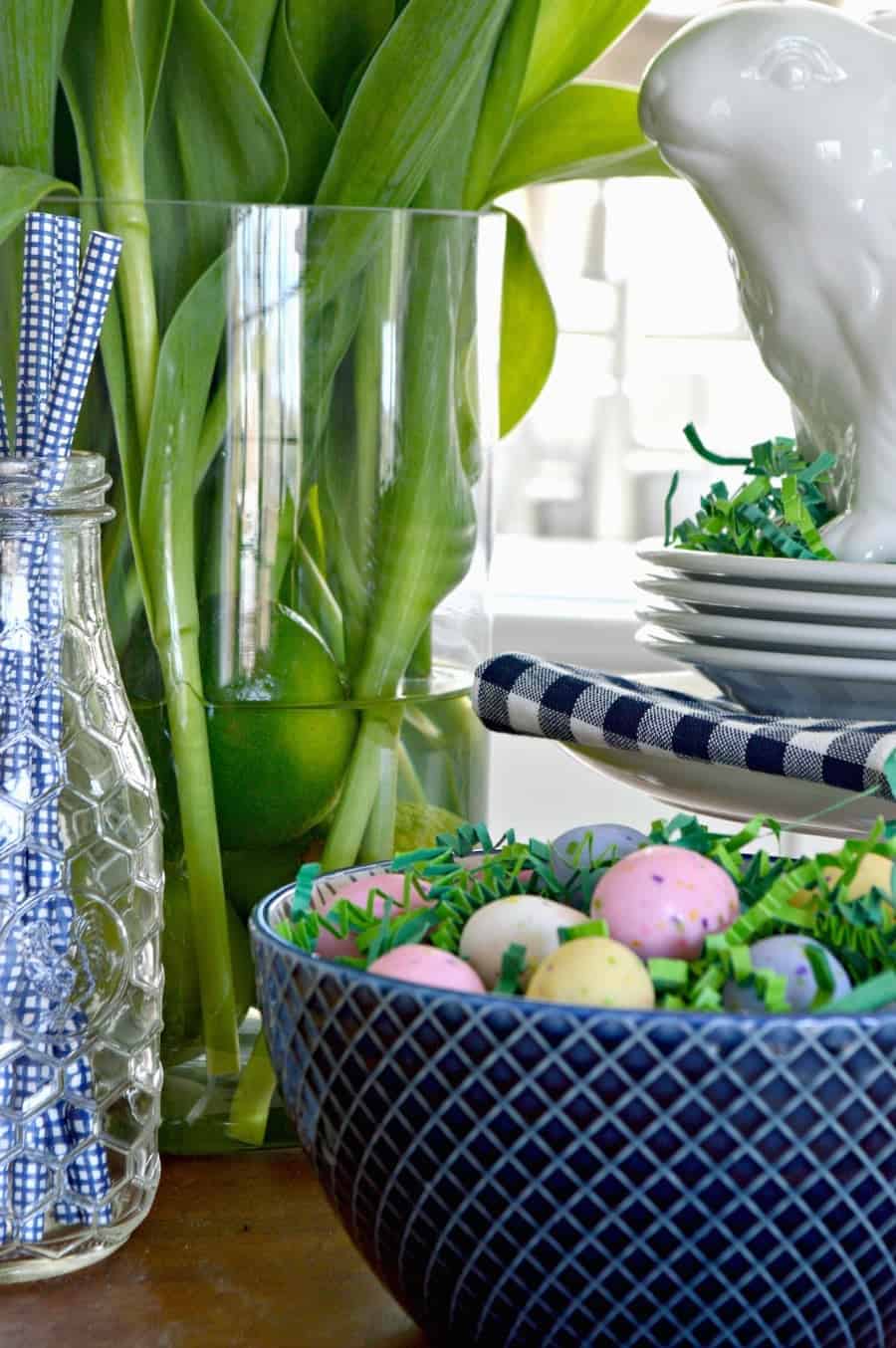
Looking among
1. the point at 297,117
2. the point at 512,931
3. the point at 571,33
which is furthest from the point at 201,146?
the point at 512,931

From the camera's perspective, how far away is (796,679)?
48cm

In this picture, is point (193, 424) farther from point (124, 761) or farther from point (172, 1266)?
point (172, 1266)

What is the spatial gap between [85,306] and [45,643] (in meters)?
0.08

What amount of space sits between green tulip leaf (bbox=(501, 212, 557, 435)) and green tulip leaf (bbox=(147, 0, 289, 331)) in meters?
0.16

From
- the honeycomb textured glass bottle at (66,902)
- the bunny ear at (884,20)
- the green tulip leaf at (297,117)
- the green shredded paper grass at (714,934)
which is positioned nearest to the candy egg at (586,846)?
the green shredded paper grass at (714,934)

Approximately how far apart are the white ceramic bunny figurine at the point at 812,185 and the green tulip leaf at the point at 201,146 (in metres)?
0.13

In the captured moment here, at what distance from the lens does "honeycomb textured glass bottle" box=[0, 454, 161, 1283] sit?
14.5 inches

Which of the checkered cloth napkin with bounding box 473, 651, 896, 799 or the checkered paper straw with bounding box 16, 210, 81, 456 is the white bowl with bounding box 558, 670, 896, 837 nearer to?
the checkered cloth napkin with bounding box 473, 651, 896, 799

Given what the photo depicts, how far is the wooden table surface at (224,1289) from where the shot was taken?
34 centimetres

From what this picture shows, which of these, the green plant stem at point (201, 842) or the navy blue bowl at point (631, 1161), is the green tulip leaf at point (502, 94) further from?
the navy blue bowl at point (631, 1161)

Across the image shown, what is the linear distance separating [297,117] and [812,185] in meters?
0.16

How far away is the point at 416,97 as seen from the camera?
1.43 feet

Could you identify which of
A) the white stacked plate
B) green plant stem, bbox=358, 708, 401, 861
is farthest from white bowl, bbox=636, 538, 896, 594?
green plant stem, bbox=358, 708, 401, 861

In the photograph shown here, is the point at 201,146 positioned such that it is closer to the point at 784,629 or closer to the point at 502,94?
the point at 502,94
